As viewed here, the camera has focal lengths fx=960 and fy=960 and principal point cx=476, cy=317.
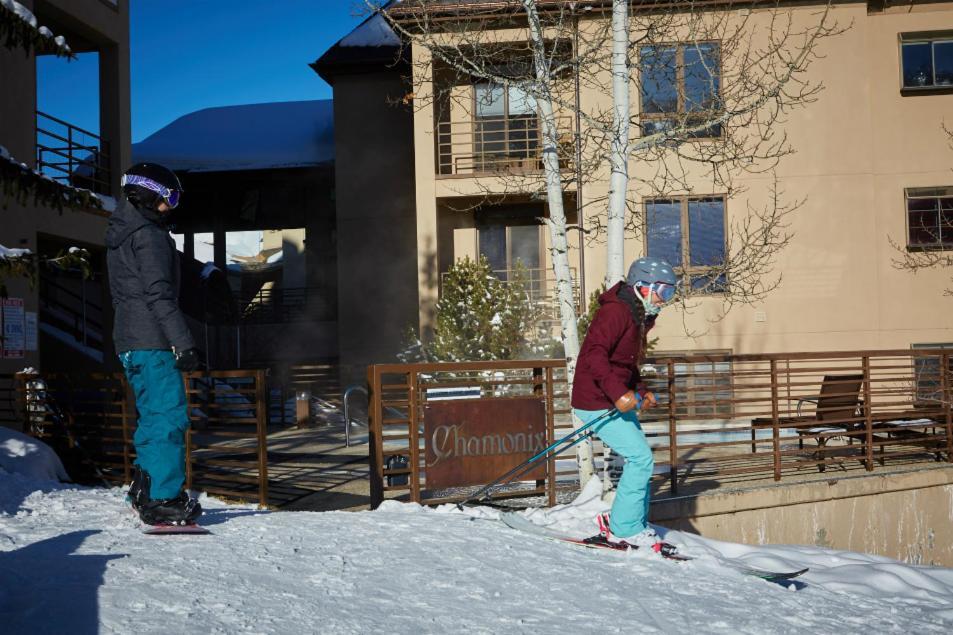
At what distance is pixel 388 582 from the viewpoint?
526 cm

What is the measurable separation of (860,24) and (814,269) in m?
5.02

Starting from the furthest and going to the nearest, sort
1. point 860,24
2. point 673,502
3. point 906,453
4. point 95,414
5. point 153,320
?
point 860,24, point 906,453, point 95,414, point 673,502, point 153,320

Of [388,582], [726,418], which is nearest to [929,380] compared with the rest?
[726,418]

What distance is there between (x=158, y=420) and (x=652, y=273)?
335 cm

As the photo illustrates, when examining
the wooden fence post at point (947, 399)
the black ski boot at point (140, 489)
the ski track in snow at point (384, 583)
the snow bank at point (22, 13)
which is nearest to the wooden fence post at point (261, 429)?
the ski track in snow at point (384, 583)

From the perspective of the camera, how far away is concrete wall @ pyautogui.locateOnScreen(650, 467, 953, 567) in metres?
9.21

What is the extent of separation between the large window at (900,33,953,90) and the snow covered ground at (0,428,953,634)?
1490 centimetres

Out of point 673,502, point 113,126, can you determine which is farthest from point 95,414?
point 113,126

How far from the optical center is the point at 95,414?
10.0m

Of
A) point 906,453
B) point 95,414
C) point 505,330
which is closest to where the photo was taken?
point 95,414

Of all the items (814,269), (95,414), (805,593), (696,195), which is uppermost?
(696,195)

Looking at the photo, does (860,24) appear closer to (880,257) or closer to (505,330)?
(880,257)

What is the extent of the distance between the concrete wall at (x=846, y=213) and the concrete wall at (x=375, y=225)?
5745 millimetres

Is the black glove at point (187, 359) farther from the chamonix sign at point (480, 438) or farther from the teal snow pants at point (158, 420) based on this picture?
the chamonix sign at point (480, 438)
